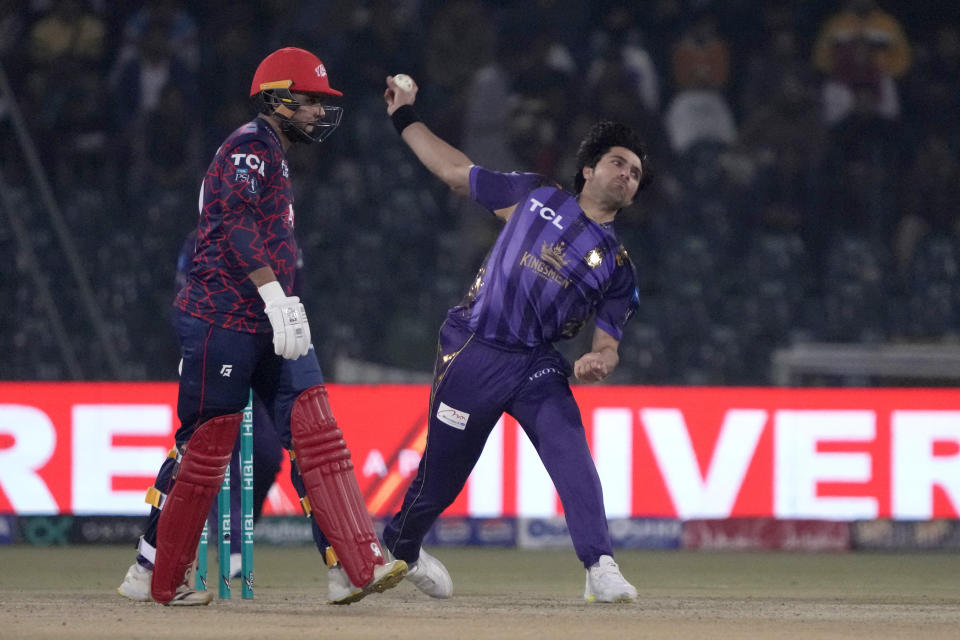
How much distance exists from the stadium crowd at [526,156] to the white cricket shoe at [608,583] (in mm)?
5838

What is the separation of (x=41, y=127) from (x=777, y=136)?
6500 mm

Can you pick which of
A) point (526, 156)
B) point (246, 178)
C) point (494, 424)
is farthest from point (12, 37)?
point (494, 424)

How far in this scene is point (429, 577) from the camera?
6113mm

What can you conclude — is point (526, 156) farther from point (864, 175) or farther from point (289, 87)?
point (289, 87)

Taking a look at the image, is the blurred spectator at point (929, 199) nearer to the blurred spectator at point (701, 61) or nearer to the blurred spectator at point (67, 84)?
the blurred spectator at point (701, 61)

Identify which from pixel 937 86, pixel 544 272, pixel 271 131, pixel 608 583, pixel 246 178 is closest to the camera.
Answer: pixel 246 178

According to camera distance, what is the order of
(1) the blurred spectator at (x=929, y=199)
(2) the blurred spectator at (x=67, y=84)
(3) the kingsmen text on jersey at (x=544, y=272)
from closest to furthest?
(3) the kingsmen text on jersey at (x=544, y=272) → (1) the blurred spectator at (x=929, y=199) → (2) the blurred spectator at (x=67, y=84)

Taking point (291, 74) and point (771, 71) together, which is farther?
point (771, 71)

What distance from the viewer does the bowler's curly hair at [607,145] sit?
19.7ft

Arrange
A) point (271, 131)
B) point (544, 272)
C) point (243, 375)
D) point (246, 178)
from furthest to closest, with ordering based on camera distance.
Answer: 1. point (544, 272)
2. point (271, 131)
3. point (243, 375)
4. point (246, 178)

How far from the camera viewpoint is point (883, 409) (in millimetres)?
9586

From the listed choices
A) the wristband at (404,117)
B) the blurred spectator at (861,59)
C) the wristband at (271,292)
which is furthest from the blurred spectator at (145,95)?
the wristband at (271,292)

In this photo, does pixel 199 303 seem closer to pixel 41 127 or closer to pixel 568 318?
pixel 568 318

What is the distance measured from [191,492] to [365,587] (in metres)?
0.72
